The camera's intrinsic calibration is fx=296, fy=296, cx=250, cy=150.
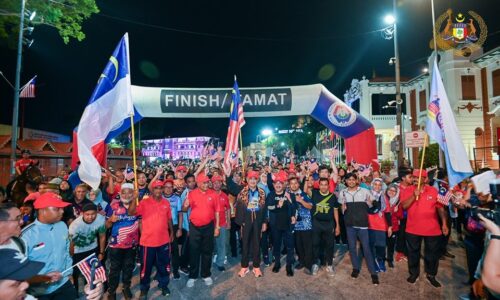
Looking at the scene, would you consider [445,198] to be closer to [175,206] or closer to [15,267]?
[175,206]

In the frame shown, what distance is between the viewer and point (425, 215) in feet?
17.4

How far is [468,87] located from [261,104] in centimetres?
2016

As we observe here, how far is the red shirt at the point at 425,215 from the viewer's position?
5273 millimetres

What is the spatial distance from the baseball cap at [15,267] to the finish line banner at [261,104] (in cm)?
691

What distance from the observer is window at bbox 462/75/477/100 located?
21.4 metres

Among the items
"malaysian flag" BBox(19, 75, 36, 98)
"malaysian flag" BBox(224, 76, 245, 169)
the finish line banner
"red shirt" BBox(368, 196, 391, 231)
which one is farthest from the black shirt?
"malaysian flag" BBox(19, 75, 36, 98)

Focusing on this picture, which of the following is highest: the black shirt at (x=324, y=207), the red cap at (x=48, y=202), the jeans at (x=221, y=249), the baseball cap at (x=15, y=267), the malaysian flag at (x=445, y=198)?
the red cap at (x=48, y=202)

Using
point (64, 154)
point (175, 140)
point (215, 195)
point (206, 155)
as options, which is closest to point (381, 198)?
point (215, 195)

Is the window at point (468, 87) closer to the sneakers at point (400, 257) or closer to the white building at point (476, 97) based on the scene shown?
the white building at point (476, 97)

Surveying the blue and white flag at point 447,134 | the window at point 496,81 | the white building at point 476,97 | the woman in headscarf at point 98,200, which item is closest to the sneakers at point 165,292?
the woman in headscarf at point 98,200

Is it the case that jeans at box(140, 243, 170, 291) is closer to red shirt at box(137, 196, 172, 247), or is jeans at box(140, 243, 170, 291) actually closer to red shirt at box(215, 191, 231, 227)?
red shirt at box(137, 196, 172, 247)

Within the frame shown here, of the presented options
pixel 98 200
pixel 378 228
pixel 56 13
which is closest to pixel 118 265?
pixel 98 200

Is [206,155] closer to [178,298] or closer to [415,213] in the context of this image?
[178,298]

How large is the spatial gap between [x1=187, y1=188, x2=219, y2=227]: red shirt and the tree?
1078cm
